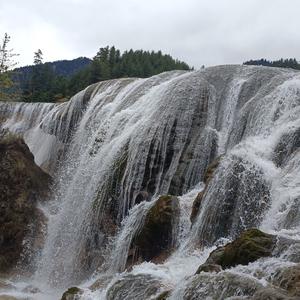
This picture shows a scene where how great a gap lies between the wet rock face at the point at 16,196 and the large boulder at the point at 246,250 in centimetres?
1486

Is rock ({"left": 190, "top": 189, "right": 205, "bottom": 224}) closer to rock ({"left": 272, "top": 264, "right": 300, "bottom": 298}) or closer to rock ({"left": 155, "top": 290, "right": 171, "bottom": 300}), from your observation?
rock ({"left": 155, "top": 290, "right": 171, "bottom": 300})

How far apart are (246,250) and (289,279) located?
177 cm

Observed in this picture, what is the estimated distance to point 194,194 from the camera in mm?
19766

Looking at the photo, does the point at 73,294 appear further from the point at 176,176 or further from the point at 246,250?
the point at 176,176

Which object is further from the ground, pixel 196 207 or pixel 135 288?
pixel 196 207

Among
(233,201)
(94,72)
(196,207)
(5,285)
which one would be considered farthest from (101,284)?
(94,72)

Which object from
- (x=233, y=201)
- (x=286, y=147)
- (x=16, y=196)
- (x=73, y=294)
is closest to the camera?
(x=73, y=294)

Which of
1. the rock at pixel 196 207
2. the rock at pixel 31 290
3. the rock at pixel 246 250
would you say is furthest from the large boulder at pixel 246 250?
the rock at pixel 31 290

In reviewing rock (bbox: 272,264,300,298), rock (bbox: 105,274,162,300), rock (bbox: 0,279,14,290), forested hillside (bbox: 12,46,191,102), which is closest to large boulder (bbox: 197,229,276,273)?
rock (bbox: 272,264,300,298)

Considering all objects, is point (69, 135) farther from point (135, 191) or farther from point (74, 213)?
point (135, 191)

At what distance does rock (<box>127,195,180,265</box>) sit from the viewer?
60.0ft

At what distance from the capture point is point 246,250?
1143cm

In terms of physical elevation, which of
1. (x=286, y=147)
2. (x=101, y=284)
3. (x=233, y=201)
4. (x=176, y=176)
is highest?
(x=286, y=147)

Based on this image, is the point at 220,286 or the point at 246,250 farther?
the point at 246,250
